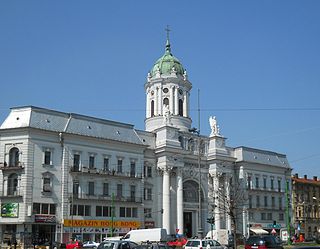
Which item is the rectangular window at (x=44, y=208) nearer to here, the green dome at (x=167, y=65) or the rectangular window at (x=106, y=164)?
the rectangular window at (x=106, y=164)

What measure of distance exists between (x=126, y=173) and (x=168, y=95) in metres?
20.9

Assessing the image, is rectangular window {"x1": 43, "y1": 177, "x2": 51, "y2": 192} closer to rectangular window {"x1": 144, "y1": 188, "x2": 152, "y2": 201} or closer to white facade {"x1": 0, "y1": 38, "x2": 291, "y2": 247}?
white facade {"x1": 0, "y1": 38, "x2": 291, "y2": 247}

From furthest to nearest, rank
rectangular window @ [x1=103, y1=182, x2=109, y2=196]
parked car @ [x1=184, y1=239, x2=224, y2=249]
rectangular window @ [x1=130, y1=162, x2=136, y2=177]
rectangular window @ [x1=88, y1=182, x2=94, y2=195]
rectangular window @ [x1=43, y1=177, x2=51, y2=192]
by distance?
1. rectangular window @ [x1=130, y1=162, x2=136, y2=177]
2. rectangular window @ [x1=103, y1=182, x2=109, y2=196]
3. rectangular window @ [x1=88, y1=182, x2=94, y2=195]
4. rectangular window @ [x1=43, y1=177, x2=51, y2=192]
5. parked car @ [x1=184, y1=239, x2=224, y2=249]

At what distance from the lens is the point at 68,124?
230 ft

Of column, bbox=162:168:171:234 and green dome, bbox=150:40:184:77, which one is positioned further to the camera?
green dome, bbox=150:40:184:77

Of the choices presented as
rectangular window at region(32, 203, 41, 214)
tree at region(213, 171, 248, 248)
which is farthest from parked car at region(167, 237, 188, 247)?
tree at region(213, 171, 248, 248)

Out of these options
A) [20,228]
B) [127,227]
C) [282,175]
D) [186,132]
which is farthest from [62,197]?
[282,175]

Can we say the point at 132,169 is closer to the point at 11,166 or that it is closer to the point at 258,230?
the point at 11,166

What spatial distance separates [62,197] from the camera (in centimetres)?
6694

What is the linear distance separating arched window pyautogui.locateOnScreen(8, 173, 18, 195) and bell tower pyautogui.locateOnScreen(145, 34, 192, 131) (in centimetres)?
2942

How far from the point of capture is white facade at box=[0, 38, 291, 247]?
64.9 m

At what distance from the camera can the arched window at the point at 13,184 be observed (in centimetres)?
6425

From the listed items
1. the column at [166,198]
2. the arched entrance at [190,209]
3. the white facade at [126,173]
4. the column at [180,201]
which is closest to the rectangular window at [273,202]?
the white facade at [126,173]

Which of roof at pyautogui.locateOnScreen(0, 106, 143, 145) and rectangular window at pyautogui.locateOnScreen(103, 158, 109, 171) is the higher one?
roof at pyautogui.locateOnScreen(0, 106, 143, 145)
